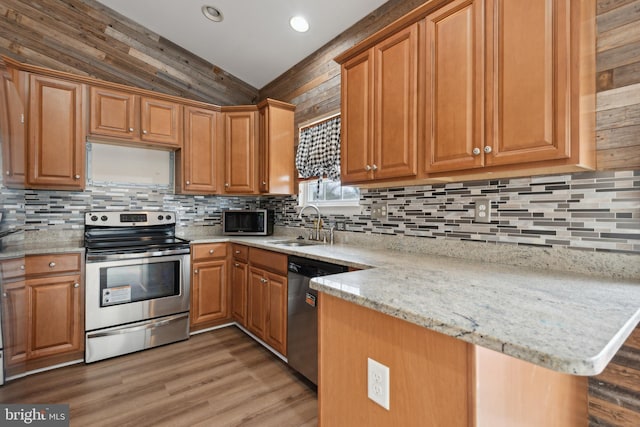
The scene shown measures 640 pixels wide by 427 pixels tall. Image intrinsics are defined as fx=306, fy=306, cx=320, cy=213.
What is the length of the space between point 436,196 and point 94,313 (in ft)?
8.69

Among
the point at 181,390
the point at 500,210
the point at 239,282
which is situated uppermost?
the point at 500,210

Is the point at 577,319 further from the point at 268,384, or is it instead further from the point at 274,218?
the point at 274,218

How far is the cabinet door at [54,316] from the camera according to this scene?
2.17m

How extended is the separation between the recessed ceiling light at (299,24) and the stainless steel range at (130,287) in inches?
84.4

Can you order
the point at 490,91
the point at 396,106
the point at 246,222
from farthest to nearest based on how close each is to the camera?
the point at 246,222, the point at 396,106, the point at 490,91

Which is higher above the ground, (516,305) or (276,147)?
(276,147)

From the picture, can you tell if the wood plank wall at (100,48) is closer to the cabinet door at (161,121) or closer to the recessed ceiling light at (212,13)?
the cabinet door at (161,121)

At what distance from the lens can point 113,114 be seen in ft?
8.93

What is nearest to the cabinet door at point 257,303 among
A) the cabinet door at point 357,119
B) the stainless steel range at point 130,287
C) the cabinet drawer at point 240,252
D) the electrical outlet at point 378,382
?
the cabinet drawer at point 240,252

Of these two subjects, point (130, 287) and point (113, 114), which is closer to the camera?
point (130, 287)

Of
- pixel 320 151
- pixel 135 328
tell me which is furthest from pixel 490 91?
pixel 135 328

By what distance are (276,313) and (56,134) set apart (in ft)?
7.52

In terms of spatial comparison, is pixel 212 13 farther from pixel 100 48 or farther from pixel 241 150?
pixel 241 150

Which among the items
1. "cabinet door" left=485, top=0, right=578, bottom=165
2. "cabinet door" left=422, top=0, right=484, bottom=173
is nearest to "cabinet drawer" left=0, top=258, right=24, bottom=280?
"cabinet door" left=422, top=0, right=484, bottom=173
